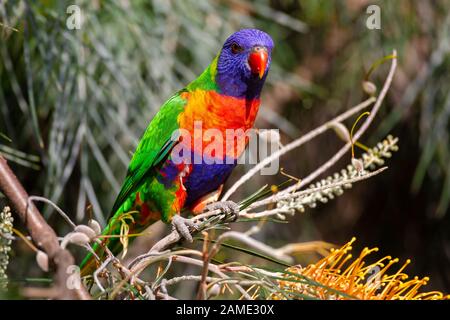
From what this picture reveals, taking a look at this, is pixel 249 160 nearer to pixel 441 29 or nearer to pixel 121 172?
pixel 121 172

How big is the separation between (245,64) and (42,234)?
84 centimetres

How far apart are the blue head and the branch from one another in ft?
2.47

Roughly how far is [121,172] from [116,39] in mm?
469

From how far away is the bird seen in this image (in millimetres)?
1273

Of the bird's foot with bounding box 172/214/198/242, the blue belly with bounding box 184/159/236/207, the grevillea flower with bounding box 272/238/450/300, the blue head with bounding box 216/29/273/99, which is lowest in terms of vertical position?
the grevillea flower with bounding box 272/238/450/300

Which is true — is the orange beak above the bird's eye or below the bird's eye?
below

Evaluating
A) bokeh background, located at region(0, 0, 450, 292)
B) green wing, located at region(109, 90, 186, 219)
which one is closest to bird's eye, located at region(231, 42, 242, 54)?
green wing, located at region(109, 90, 186, 219)

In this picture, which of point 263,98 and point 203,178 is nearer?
point 203,178

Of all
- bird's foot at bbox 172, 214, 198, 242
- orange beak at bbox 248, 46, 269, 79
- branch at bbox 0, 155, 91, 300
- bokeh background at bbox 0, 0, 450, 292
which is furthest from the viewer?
bokeh background at bbox 0, 0, 450, 292

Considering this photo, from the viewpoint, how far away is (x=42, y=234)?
55 cm

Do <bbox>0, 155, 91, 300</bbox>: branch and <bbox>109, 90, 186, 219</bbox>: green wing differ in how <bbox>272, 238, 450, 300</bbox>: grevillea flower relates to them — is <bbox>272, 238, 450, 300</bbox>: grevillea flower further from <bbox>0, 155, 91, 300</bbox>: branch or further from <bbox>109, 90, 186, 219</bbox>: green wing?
<bbox>109, 90, 186, 219</bbox>: green wing

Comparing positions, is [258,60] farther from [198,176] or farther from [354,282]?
[354,282]

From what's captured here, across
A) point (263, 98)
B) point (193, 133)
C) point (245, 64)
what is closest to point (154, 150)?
point (193, 133)
